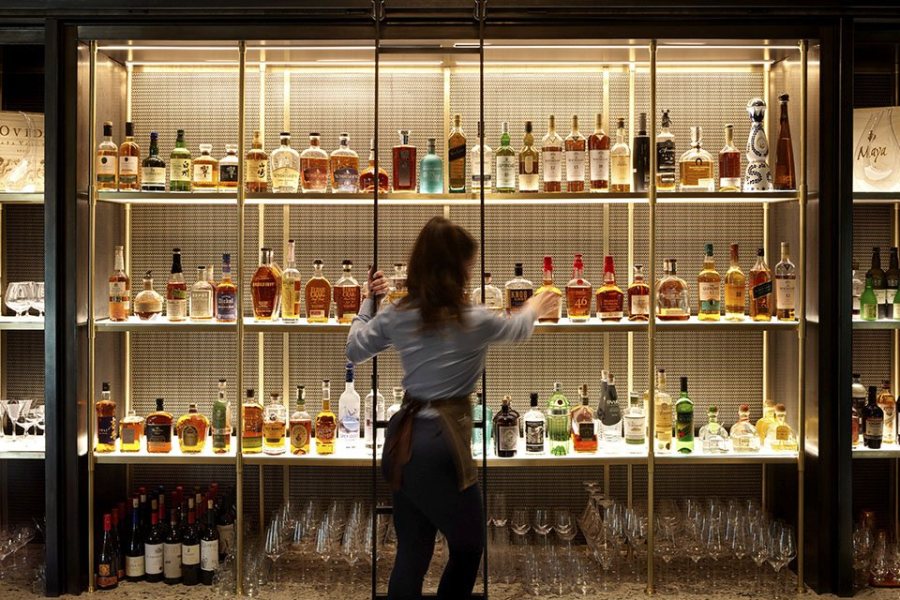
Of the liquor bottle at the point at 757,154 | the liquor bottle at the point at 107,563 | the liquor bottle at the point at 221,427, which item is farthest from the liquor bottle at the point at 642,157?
the liquor bottle at the point at 107,563

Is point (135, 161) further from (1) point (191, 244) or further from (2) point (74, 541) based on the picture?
(2) point (74, 541)

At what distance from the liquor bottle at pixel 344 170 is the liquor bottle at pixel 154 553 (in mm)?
1449

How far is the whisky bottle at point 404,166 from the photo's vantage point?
129 inches

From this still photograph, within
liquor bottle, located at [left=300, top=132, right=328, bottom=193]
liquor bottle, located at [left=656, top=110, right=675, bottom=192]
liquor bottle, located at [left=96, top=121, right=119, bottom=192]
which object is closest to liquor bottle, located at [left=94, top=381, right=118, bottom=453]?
liquor bottle, located at [left=96, top=121, right=119, bottom=192]

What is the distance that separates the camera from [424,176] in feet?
10.8

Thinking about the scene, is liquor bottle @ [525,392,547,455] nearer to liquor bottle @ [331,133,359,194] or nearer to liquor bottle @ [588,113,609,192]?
liquor bottle @ [588,113,609,192]

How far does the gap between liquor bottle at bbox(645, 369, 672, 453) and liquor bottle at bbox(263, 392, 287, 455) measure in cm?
144

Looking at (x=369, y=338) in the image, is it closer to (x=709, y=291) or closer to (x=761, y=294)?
(x=709, y=291)

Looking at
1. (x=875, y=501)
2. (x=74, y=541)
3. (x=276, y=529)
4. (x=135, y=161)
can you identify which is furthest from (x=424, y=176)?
(x=875, y=501)

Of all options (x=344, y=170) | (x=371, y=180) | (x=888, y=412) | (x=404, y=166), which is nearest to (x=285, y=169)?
(x=344, y=170)

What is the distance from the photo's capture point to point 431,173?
328cm

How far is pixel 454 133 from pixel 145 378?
1.72 meters

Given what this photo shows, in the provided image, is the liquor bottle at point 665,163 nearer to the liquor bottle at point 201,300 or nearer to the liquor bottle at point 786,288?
the liquor bottle at point 786,288

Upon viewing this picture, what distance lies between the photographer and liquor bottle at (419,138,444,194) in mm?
3275
